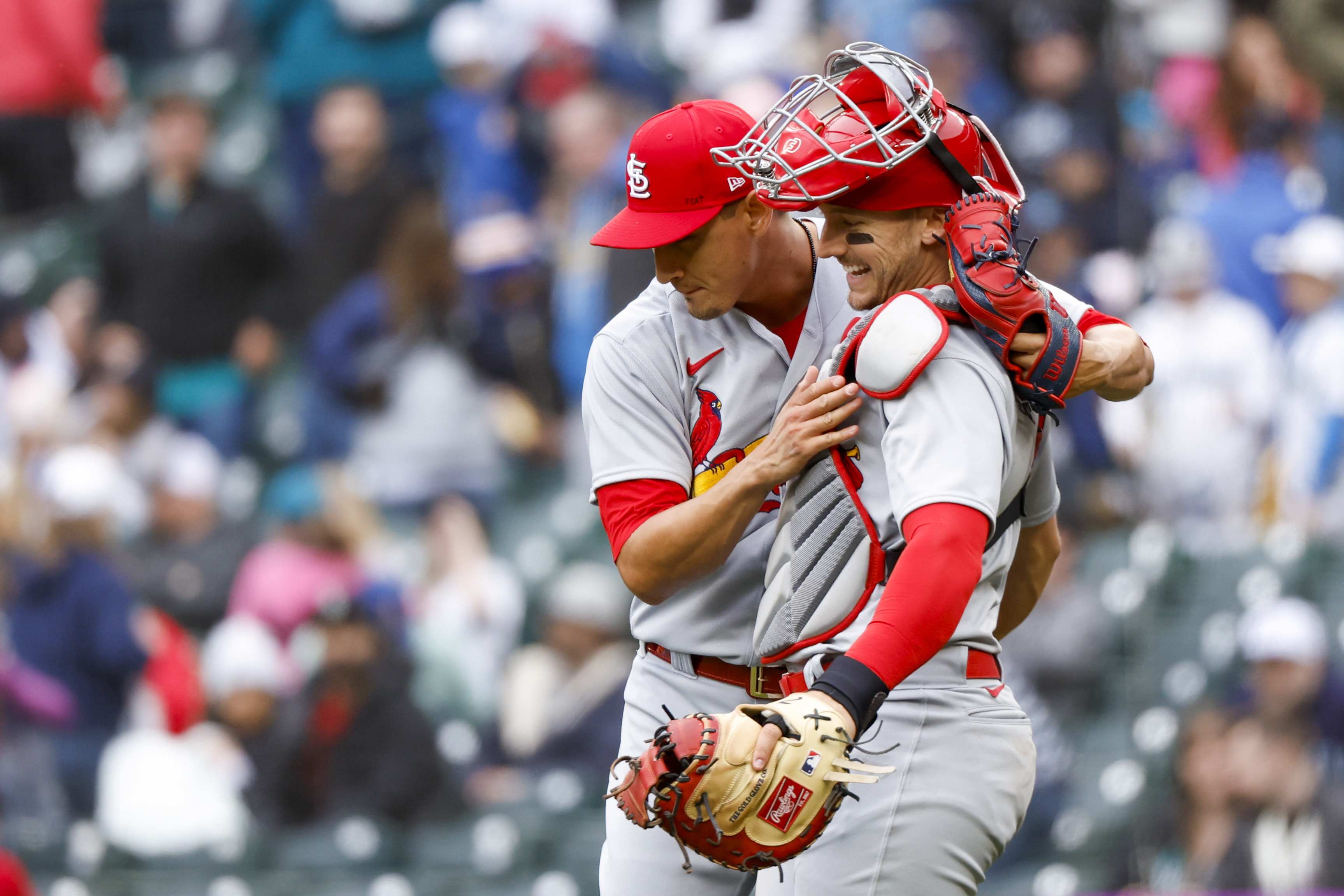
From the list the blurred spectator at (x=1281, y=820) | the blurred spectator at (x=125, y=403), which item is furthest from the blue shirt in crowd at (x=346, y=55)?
the blurred spectator at (x=1281, y=820)

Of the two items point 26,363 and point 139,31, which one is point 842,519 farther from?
point 139,31

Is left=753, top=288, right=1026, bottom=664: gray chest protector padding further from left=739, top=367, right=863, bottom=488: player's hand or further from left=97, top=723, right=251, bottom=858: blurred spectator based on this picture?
left=97, top=723, right=251, bottom=858: blurred spectator

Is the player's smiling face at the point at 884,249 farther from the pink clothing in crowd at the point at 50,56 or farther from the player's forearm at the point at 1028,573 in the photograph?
the pink clothing in crowd at the point at 50,56

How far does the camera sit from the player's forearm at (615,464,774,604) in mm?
2432

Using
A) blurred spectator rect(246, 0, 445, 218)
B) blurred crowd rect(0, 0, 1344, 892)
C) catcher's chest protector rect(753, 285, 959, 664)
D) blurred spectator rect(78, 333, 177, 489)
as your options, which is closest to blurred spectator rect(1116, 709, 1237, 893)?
blurred crowd rect(0, 0, 1344, 892)

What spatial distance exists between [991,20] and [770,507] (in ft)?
14.1

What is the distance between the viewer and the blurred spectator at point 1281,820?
4.68 meters

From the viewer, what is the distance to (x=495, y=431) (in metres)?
6.41

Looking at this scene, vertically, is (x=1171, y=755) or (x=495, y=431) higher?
(x=495, y=431)

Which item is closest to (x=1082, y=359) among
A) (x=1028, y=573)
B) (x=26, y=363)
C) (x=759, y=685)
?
(x=1028, y=573)

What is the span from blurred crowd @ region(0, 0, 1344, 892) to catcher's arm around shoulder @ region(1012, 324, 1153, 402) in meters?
2.82

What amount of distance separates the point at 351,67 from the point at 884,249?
5264mm

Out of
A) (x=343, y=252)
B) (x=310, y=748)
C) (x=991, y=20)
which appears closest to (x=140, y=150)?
(x=343, y=252)

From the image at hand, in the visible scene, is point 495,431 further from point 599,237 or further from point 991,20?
point 599,237
